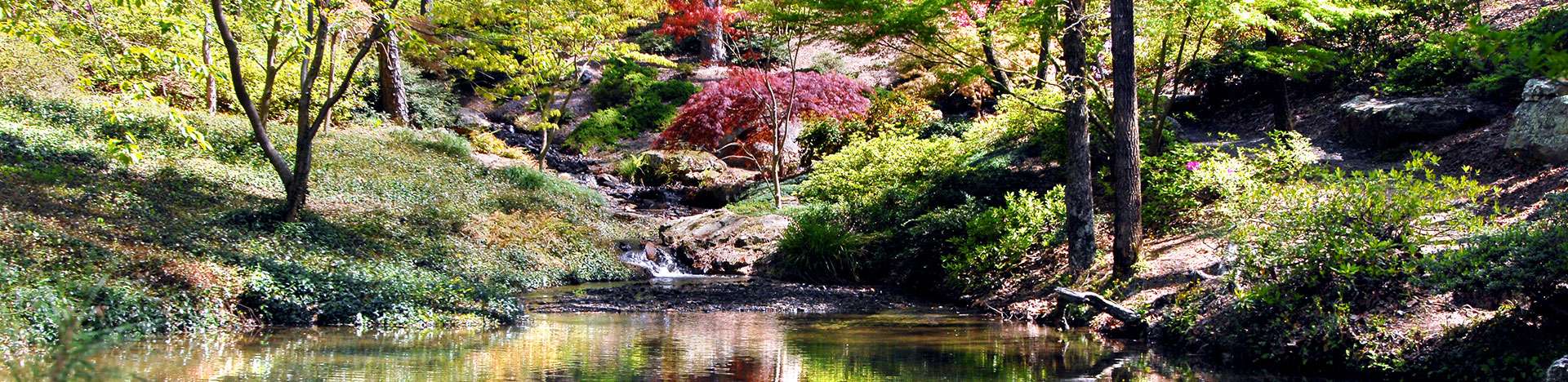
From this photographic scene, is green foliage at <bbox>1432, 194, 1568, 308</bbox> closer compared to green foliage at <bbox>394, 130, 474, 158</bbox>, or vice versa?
green foliage at <bbox>1432, 194, 1568, 308</bbox>

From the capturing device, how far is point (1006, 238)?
1333 centimetres

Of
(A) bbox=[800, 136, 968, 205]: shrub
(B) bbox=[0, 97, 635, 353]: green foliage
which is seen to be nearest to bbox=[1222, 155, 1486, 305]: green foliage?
(A) bbox=[800, 136, 968, 205]: shrub

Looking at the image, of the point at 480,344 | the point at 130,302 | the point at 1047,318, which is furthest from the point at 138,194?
the point at 1047,318

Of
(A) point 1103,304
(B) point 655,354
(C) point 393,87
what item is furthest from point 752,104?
(B) point 655,354

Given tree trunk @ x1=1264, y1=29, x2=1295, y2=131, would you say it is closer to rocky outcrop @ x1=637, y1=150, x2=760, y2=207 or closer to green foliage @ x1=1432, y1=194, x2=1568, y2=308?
green foliage @ x1=1432, y1=194, x2=1568, y2=308

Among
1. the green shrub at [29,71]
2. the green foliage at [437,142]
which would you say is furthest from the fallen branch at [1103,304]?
the green shrub at [29,71]

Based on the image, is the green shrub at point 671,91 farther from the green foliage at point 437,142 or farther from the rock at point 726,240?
the rock at point 726,240

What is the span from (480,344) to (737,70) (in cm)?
1401

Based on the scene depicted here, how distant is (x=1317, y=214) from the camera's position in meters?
8.64

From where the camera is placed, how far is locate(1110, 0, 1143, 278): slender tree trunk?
1101 cm

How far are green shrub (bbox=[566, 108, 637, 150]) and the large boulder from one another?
20807 mm

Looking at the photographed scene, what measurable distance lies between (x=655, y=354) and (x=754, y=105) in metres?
14.9

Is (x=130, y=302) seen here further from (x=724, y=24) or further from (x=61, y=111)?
(x=724, y=24)

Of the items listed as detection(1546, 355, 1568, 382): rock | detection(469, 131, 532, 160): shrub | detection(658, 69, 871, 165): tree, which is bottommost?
detection(1546, 355, 1568, 382): rock
